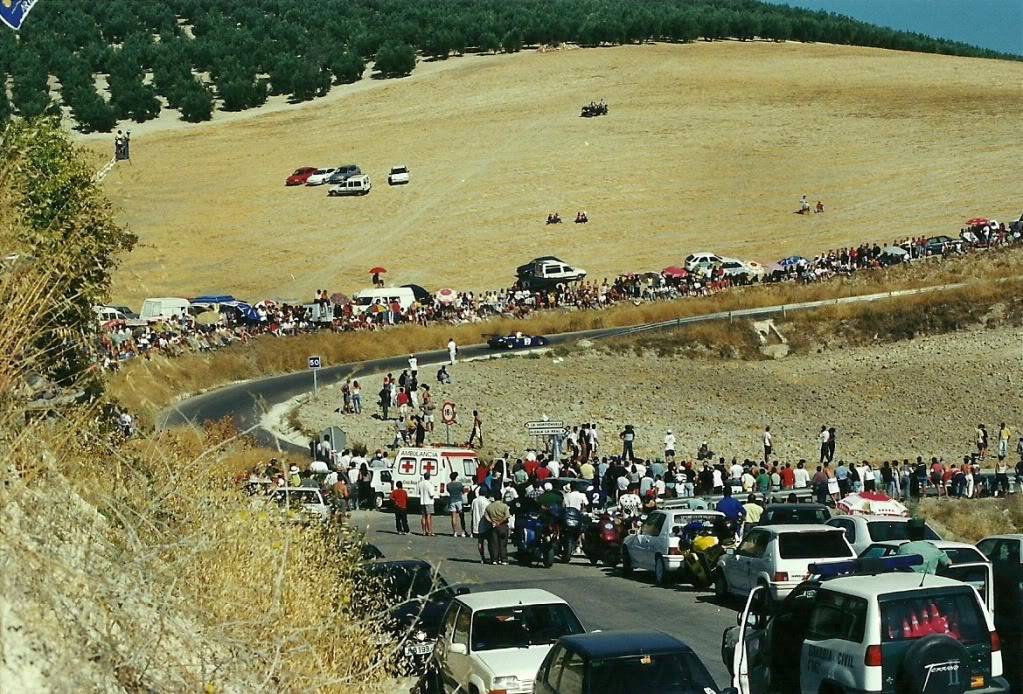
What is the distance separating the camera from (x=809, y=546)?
65.0 ft

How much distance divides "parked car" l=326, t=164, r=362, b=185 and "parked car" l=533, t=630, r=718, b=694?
96791 mm

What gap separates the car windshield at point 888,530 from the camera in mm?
21906

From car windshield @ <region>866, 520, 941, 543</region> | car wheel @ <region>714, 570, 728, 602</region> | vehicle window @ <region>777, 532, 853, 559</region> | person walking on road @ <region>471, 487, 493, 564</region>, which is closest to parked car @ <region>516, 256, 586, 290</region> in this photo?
person walking on road @ <region>471, 487, 493, 564</region>

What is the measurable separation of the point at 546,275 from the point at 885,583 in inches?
2592

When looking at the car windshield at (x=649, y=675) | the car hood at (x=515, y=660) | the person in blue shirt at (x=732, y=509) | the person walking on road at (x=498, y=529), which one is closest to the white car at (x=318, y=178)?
the person in blue shirt at (x=732, y=509)

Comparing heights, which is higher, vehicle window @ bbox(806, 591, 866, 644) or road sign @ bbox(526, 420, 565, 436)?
vehicle window @ bbox(806, 591, 866, 644)

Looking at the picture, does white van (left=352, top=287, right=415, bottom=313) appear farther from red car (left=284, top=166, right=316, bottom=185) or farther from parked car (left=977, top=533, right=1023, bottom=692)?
parked car (left=977, top=533, right=1023, bottom=692)

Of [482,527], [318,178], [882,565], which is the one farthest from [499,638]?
[318,178]

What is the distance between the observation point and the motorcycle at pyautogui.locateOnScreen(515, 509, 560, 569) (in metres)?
25.6

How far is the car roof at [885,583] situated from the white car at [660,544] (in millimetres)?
10567

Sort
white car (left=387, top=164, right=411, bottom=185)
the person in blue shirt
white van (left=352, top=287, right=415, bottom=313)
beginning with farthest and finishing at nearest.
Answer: white car (left=387, top=164, right=411, bottom=185)
white van (left=352, top=287, right=415, bottom=313)
the person in blue shirt

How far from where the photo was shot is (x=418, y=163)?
369 feet

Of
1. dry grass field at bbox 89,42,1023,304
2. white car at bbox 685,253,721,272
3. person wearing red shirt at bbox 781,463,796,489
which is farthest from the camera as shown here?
dry grass field at bbox 89,42,1023,304

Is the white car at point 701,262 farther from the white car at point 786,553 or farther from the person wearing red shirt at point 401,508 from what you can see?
the white car at point 786,553
